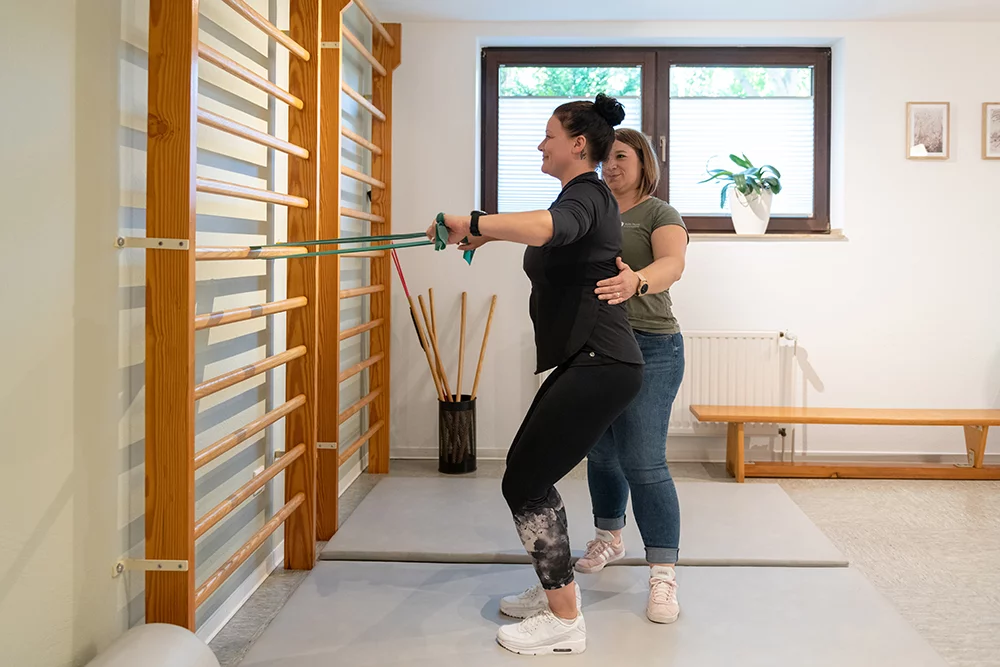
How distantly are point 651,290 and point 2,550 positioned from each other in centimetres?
148

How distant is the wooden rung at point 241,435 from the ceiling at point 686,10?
2150mm

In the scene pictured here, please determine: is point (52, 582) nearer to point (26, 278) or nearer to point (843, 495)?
point (26, 278)

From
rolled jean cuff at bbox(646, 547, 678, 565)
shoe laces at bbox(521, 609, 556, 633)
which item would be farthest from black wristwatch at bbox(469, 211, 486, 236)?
rolled jean cuff at bbox(646, 547, 678, 565)

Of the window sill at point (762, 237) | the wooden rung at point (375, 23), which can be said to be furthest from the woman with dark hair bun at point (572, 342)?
the window sill at point (762, 237)

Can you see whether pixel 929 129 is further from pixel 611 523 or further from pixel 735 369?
pixel 611 523

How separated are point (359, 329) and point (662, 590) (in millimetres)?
1695

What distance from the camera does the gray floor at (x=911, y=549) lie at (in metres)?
2.36

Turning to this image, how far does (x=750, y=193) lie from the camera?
4410 mm

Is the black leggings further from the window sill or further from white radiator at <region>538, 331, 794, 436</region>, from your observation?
the window sill

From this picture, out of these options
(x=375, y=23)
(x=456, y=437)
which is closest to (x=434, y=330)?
(x=456, y=437)

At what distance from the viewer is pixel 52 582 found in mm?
1654

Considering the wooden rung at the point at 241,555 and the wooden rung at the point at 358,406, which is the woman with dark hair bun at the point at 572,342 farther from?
the wooden rung at the point at 358,406

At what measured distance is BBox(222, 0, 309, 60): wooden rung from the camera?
220cm

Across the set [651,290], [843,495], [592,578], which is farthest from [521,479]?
[843,495]
